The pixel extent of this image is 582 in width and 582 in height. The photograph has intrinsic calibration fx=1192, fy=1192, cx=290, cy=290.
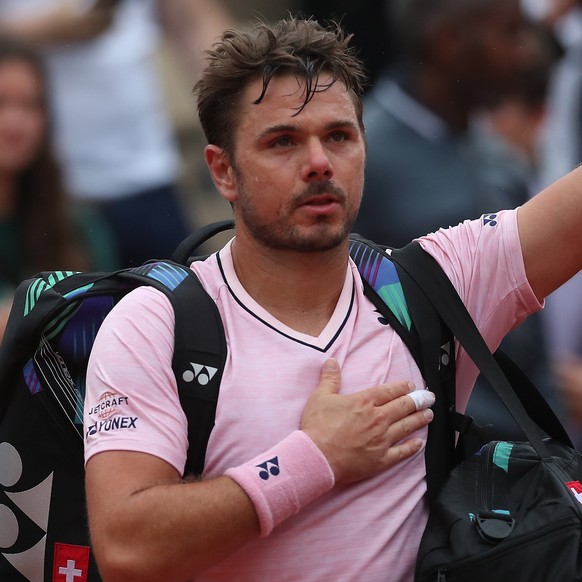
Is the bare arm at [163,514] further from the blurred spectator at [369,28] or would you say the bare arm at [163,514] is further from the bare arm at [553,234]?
the blurred spectator at [369,28]

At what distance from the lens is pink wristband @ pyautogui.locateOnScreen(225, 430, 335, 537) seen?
249cm

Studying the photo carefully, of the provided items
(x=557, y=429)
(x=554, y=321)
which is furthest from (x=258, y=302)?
Result: (x=554, y=321)

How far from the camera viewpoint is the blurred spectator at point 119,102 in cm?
532

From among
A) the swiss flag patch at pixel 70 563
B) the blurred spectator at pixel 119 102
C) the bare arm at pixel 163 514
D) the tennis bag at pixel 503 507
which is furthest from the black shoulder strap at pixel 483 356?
the blurred spectator at pixel 119 102

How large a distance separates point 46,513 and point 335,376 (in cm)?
79

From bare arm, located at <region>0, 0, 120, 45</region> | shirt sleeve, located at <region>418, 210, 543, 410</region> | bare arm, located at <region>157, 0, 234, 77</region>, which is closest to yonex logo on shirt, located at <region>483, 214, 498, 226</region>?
shirt sleeve, located at <region>418, 210, 543, 410</region>

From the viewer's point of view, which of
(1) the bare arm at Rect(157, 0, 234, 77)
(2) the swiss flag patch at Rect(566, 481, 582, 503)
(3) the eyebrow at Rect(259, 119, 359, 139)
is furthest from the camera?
(1) the bare arm at Rect(157, 0, 234, 77)

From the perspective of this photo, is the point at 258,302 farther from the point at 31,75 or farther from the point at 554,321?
the point at 554,321

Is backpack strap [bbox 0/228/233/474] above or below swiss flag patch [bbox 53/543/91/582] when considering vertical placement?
above

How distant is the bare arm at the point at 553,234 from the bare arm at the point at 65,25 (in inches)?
119

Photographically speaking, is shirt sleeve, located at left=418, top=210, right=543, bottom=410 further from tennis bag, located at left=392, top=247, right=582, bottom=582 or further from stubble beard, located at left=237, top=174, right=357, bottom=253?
stubble beard, located at left=237, top=174, right=357, bottom=253

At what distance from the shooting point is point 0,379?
9.29ft

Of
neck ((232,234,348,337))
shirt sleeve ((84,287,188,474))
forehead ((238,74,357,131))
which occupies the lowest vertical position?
shirt sleeve ((84,287,188,474))

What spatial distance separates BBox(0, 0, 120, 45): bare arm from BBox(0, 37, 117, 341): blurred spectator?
0.09 metres
